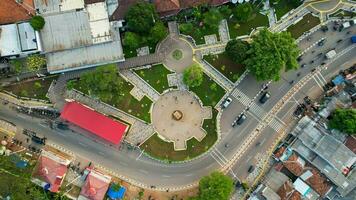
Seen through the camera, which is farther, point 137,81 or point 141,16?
point 137,81

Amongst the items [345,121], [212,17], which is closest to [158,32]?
[212,17]

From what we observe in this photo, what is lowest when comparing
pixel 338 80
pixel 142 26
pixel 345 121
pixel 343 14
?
pixel 345 121

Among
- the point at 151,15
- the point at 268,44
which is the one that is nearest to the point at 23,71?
the point at 151,15

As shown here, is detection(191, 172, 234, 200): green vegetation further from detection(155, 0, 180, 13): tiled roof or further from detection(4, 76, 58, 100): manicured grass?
detection(4, 76, 58, 100): manicured grass

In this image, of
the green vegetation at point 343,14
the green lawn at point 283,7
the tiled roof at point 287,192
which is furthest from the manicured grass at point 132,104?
the green vegetation at point 343,14

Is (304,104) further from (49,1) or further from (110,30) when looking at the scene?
(49,1)

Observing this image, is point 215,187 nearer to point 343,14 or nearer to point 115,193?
point 115,193

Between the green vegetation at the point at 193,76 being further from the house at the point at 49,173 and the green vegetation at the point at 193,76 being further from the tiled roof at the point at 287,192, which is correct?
the house at the point at 49,173
